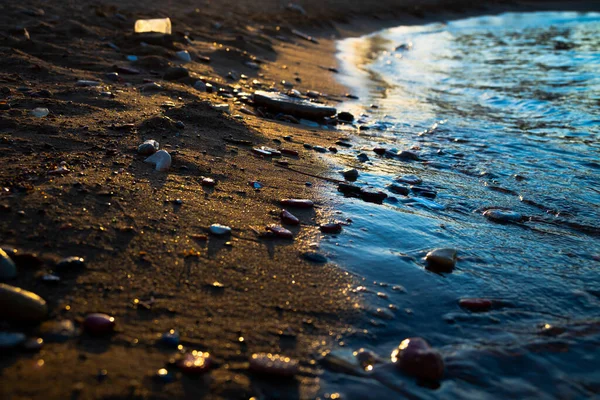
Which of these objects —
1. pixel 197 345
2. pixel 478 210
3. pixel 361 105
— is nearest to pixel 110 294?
pixel 197 345

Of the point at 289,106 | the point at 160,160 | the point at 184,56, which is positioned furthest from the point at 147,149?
the point at 184,56

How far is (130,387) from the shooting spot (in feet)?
5.51

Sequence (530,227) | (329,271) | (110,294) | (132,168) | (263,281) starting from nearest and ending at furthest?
(110,294), (263,281), (329,271), (132,168), (530,227)

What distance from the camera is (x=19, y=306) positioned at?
6.02ft

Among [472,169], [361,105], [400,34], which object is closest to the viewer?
[472,169]

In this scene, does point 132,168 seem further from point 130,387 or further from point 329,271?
point 130,387

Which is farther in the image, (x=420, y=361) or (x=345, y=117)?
(x=345, y=117)

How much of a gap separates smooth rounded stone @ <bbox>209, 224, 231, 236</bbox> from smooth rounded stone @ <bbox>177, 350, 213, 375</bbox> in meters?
0.87

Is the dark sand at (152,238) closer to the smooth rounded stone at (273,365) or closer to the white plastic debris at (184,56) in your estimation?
the smooth rounded stone at (273,365)

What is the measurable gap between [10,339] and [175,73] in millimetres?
4346

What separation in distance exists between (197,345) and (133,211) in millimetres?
991

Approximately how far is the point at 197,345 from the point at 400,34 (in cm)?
1705

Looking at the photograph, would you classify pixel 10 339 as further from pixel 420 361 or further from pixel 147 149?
pixel 147 149

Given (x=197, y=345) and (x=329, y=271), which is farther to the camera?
(x=329, y=271)
